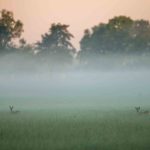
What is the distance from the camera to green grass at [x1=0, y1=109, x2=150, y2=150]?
21344mm

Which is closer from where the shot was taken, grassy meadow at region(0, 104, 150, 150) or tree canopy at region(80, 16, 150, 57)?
grassy meadow at region(0, 104, 150, 150)

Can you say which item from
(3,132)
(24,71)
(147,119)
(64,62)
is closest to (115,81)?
(64,62)

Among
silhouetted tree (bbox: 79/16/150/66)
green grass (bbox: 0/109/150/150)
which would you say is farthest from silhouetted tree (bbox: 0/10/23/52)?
green grass (bbox: 0/109/150/150)

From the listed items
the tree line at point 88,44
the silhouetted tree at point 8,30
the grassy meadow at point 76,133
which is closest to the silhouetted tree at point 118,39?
the tree line at point 88,44

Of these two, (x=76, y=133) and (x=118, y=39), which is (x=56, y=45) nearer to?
(x=118, y=39)

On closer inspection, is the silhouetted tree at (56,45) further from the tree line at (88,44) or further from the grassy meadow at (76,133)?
the grassy meadow at (76,133)

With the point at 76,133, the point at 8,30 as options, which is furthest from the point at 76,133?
the point at 8,30

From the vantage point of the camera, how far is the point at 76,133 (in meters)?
24.8

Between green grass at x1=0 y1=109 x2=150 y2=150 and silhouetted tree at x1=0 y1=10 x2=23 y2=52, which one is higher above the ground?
silhouetted tree at x1=0 y1=10 x2=23 y2=52

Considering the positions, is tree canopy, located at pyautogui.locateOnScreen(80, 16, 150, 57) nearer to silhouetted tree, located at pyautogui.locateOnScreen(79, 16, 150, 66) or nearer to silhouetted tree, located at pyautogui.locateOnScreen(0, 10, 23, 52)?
silhouetted tree, located at pyautogui.locateOnScreen(79, 16, 150, 66)

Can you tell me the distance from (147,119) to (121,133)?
700cm

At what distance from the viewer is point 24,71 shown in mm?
98500

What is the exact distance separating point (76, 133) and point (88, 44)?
85.2 metres

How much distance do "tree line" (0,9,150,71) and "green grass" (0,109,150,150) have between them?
207ft
